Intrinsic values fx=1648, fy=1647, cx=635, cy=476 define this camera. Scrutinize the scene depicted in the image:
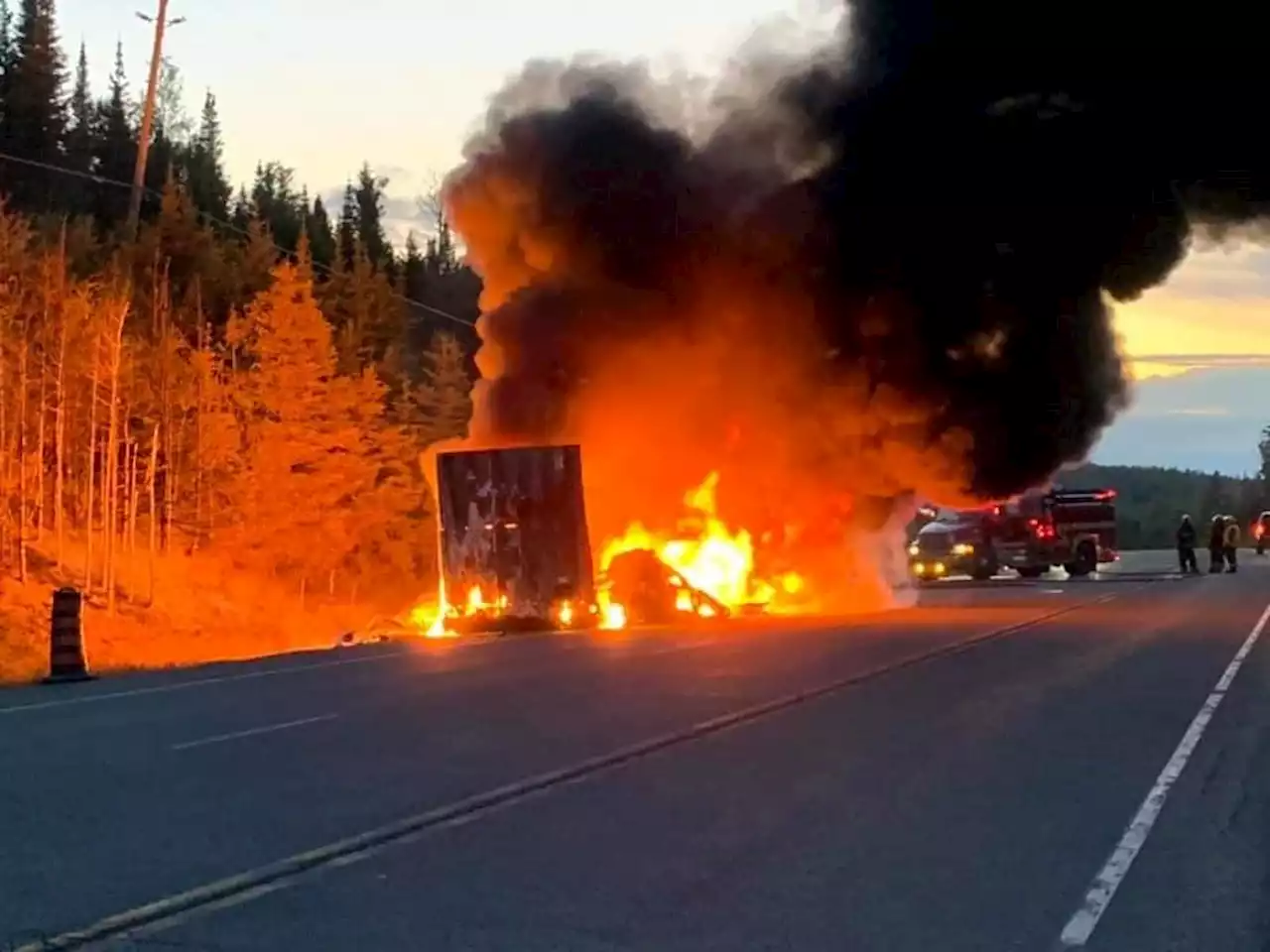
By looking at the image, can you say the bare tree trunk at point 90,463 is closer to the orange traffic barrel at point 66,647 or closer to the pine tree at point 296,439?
the pine tree at point 296,439

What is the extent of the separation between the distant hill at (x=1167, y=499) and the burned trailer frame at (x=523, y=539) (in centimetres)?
7410

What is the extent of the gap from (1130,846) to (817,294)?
22877 millimetres

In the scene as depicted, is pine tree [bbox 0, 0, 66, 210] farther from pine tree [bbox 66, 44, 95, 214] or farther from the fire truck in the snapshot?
the fire truck

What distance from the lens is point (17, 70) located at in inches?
3307

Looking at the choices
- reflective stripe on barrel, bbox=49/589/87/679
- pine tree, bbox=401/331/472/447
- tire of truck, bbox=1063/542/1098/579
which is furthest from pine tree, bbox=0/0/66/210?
reflective stripe on barrel, bbox=49/589/87/679

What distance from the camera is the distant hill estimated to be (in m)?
105

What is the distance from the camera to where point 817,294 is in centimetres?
3056

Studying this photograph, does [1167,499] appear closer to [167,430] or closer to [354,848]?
[167,430]

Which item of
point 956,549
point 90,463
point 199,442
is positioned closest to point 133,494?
point 90,463

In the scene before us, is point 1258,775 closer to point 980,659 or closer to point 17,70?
point 980,659

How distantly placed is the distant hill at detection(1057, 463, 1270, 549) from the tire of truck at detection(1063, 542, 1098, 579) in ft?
165

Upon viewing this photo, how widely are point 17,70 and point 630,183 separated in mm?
62994

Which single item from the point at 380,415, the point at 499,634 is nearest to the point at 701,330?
the point at 499,634

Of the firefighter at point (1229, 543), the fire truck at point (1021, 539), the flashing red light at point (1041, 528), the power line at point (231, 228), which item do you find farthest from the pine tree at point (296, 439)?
the firefighter at point (1229, 543)
